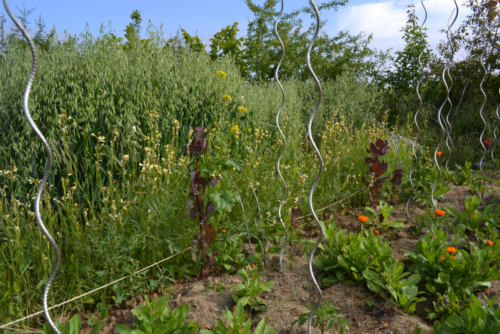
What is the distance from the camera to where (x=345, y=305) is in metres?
1.84

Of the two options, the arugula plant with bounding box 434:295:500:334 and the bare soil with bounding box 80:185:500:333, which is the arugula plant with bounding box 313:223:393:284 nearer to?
the bare soil with bounding box 80:185:500:333

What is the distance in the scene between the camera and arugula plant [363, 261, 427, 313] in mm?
1786

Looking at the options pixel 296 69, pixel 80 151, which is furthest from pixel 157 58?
pixel 296 69

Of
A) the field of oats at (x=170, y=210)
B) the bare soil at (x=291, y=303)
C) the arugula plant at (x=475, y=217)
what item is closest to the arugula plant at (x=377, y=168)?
the field of oats at (x=170, y=210)

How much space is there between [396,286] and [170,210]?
1397 millimetres

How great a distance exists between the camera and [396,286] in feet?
6.01

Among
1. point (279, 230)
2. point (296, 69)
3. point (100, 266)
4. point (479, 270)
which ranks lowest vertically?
point (479, 270)

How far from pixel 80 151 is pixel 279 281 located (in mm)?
1959

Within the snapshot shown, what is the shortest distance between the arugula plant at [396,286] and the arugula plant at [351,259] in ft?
0.23

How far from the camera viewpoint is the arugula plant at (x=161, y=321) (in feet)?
4.88

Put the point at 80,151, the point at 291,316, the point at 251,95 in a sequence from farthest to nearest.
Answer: the point at 251,95, the point at 80,151, the point at 291,316

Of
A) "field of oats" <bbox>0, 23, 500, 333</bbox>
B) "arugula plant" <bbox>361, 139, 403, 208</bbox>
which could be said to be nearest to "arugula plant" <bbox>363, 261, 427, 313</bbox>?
"field of oats" <bbox>0, 23, 500, 333</bbox>

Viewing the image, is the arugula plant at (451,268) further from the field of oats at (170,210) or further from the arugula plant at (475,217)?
the arugula plant at (475,217)

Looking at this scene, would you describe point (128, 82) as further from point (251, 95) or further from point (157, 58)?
point (251, 95)
